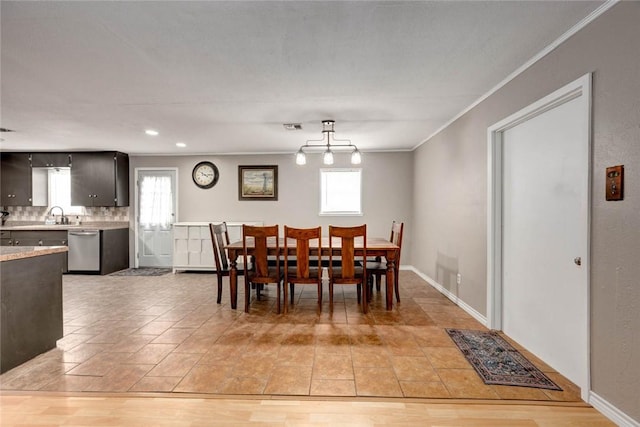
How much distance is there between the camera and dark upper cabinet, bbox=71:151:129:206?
5.96 m

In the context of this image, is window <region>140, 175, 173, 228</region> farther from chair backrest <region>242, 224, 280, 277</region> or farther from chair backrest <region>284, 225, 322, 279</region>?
chair backrest <region>284, 225, 322, 279</region>

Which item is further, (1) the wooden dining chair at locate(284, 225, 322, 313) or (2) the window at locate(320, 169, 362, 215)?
→ (2) the window at locate(320, 169, 362, 215)

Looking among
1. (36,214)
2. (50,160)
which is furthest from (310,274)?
(36,214)

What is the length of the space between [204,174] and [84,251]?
2.48 m

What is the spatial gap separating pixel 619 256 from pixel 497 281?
137 centimetres

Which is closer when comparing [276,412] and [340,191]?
[276,412]

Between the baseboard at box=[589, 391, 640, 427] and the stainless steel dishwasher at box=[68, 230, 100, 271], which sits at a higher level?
the stainless steel dishwasher at box=[68, 230, 100, 271]

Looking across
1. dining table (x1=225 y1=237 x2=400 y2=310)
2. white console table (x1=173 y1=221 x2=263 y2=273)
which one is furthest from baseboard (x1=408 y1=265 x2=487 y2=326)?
white console table (x1=173 y1=221 x2=263 y2=273)

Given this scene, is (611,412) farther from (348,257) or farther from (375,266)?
(375,266)

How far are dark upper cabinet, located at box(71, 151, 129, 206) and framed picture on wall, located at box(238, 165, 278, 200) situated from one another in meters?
2.36

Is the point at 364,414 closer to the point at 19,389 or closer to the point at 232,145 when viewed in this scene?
the point at 19,389

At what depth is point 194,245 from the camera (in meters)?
5.84

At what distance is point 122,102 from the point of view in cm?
332

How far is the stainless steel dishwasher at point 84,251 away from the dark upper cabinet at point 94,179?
2.30 feet
